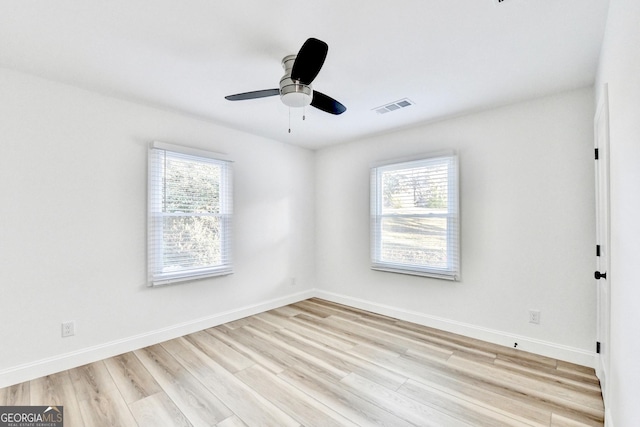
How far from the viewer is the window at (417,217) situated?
11.2 feet

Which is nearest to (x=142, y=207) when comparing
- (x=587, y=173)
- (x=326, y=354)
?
(x=326, y=354)

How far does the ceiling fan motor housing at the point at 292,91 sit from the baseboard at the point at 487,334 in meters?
2.96

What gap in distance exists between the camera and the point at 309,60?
1730mm

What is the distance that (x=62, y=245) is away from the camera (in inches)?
102

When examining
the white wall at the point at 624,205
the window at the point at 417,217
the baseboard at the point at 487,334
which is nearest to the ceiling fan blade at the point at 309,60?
the white wall at the point at 624,205

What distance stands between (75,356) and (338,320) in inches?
107

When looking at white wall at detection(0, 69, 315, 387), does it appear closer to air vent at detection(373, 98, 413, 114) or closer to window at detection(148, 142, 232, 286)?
window at detection(148, 142, 232, 286)

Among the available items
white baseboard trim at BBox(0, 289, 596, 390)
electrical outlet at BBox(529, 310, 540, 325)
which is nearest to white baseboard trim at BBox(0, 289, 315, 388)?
white baseboard trim at BBox(0, 289, 596, 390)

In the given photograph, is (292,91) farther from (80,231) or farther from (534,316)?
(534,316)

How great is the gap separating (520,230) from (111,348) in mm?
4219

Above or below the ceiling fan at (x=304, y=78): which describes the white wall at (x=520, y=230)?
below

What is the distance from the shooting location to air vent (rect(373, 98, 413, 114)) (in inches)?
120

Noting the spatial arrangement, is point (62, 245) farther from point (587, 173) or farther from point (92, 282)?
point (587, 173)

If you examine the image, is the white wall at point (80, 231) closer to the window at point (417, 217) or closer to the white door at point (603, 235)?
the window at point (417, 217)
